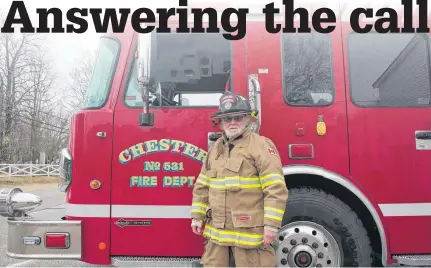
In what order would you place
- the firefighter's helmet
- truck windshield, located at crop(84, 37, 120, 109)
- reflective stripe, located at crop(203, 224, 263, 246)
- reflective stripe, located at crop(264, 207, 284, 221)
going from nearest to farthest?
reflective stripe, located at crop(264, 207, 284, 221) → reflective stripe, located at crop(203, 224, 263, 246) → the firefighter's helmet → truck windshield, located at crop(84, 37, 120, 109)

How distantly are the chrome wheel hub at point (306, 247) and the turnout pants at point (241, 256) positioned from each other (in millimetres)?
453

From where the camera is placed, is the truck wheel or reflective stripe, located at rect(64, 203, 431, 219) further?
reflective stripe, located at rect(64, 203, 431, 219)

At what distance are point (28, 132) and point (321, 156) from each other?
40234 mm

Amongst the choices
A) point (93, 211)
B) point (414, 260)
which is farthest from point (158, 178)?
point (414, 260)

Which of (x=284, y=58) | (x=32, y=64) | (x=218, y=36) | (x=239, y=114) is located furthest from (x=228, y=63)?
(x=32, y=64)

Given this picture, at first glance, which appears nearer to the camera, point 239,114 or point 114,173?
point 239,114

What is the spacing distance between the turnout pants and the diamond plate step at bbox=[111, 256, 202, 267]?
53 centimetres

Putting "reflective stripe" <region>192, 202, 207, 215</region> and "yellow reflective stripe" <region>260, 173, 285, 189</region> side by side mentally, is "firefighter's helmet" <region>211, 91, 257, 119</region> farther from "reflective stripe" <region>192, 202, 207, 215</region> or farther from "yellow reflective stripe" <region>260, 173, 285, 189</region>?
"reflective stripe" <region>192, 202, 207, 215</region>

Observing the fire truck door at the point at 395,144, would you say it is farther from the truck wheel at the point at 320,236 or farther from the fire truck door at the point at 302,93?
the truck wheel at the point at 320,236

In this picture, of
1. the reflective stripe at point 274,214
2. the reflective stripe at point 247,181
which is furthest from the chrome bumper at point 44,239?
the reflective stripe at point 274,214

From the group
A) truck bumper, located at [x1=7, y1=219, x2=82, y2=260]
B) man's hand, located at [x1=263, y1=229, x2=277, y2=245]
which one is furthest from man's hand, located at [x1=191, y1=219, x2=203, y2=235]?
truck bumper, located at [x1=7, y1=219, x2=82, y2=260]

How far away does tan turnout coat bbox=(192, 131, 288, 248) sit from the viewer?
9.41 ft

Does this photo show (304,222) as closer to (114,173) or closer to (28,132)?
(114,173)

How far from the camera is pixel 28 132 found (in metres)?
39.3
